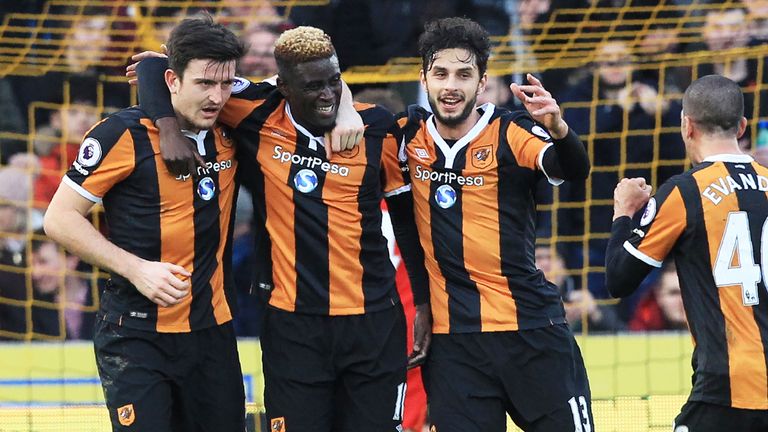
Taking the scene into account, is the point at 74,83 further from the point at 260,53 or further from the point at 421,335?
the point at 421,335

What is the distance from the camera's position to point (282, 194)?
503cm

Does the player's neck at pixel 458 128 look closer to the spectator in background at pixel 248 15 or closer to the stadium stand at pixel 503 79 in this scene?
the stadium stand at pixel 503 79

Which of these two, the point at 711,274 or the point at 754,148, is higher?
the point at 754,148

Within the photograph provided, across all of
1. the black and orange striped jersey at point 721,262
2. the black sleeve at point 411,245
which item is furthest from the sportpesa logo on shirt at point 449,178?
the black and orange striped jersey at point 721,262

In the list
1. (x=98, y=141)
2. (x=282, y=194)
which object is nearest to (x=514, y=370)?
(x=282, y=194)

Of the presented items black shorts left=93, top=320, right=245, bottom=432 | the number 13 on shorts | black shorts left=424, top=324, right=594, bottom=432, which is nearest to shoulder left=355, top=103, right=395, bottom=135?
black shorts left=424, top=324, right=594, bottom=432

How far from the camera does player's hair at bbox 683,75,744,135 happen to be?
4.67m

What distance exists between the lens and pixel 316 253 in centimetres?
501

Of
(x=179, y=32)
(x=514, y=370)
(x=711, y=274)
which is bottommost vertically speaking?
(x=514, y=370)

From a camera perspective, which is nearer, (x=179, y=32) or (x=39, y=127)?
(x=179, y=32)

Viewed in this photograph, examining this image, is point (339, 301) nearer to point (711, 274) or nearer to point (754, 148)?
point (711, 274)

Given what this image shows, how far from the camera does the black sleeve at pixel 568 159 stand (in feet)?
15.6

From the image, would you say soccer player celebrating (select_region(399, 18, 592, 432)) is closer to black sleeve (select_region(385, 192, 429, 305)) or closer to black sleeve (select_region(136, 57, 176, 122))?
black sleeve (select_region(385, 192, 429, 305))

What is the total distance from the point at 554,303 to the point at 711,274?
79cm
